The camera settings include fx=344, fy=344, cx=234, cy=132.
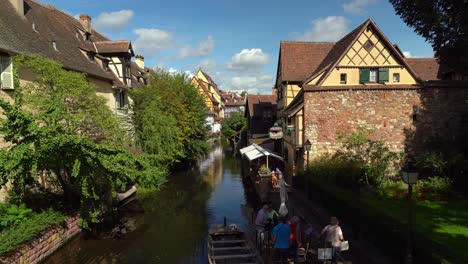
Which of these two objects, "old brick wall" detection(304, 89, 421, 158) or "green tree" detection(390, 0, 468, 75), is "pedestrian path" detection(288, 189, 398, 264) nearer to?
"old brick wall" detection(304, 89, 421, 158)

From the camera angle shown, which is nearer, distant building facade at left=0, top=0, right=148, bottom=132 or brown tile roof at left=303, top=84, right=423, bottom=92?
distant building facade at left=0, top=0, right=148, bottom=132

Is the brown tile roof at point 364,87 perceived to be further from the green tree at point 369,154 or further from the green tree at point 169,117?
the green tree at point 169,117

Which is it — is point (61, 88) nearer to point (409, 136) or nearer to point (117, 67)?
point (117, 67)

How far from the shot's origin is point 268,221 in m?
11.9

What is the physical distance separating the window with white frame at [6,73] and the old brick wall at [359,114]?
619 inches

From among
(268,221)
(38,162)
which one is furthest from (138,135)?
(268,221)

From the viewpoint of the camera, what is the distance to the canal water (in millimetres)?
13570

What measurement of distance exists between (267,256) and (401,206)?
861 cm

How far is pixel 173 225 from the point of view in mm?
17656

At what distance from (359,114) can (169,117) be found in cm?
1440

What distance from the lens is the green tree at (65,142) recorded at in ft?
39.2

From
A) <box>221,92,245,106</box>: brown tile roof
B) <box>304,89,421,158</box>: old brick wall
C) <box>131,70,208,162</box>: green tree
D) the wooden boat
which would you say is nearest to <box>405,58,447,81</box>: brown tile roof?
<box>304,89,421,158</box>: old brick wall

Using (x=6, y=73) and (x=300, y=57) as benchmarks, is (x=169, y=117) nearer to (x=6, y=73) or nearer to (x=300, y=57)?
(x=300, y=57)

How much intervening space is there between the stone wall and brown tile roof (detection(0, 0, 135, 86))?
7.97 m
